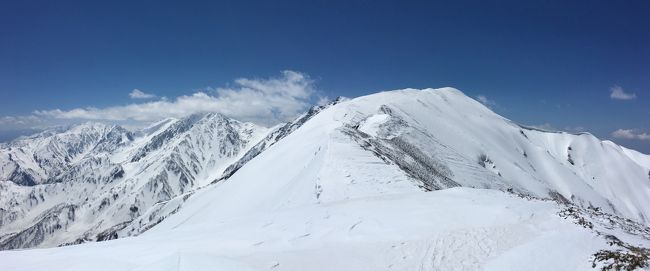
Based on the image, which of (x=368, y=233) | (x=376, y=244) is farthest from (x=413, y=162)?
(x=376, y=244)

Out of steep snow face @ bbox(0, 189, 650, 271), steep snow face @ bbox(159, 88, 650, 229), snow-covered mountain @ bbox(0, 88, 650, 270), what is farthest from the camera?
steep snow face @ bbox(159, 88, 650, 229)

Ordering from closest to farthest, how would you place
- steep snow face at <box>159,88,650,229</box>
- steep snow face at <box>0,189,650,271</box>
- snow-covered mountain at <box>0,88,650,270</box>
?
steep snow face at <box>0,189,650,271</box>
snow-covered mountain at <box>0,88,650,270</box>
steep snow face at <box>159,88,650,229</box>

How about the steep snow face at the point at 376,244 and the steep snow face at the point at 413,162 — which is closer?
the steep snow face at the point at 376,244

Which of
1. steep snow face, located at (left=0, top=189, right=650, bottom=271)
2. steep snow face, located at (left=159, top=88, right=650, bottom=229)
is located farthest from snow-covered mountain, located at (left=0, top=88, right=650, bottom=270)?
steep snow face, located at (left=159, top=88, right=650, bottom=229)

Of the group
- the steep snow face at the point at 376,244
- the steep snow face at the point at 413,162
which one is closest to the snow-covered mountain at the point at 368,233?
the steep snow face at the point at 376,244

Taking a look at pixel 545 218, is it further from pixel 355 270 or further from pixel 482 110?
pixel 482 110

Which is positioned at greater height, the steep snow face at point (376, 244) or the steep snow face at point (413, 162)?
the steep snow face at point (413, 162)

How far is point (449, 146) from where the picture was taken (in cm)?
9006

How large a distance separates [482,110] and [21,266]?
15691 centimetres

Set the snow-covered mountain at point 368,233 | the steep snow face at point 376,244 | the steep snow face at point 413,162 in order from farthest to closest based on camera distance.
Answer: the steep snow face at point 413,162
the snow-covered mountain at point 368,233
the steep snow face at point 376,244

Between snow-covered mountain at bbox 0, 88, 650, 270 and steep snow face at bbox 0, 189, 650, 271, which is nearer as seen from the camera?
steep snow face at bbox 0, 189, 650, 271

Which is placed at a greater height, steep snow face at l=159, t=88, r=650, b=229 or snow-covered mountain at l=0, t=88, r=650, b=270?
steep snow face at l=159, t=88, r=650, b=229

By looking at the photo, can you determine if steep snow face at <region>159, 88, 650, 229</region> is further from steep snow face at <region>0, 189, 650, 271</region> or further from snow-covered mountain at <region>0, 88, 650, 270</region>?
steep snow face at <region>0, 189, 650, 271</region>

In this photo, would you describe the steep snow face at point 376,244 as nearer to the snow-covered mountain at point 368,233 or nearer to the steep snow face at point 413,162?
the snow-covered mountain at point 368,233
